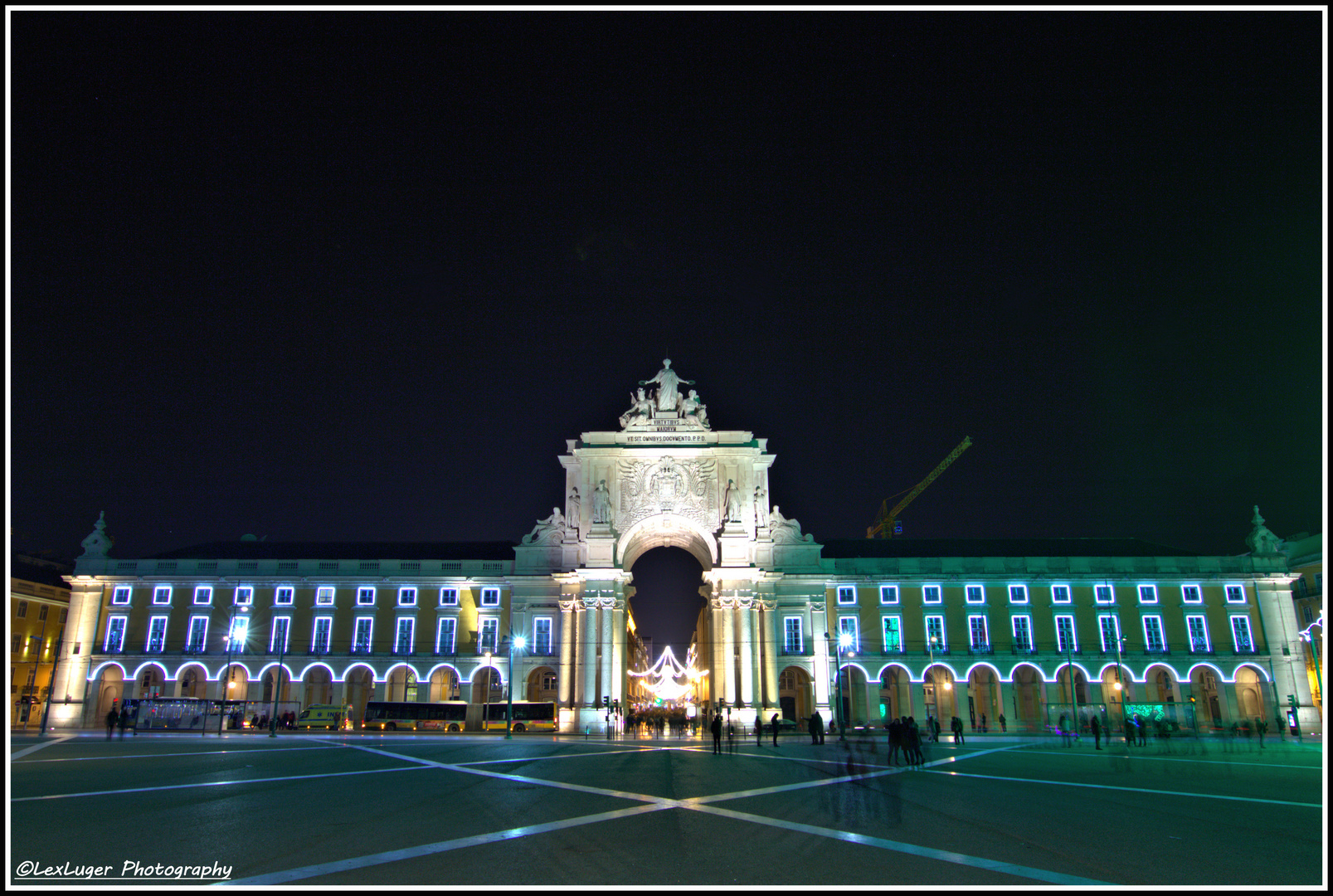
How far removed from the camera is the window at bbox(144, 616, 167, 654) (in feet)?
211

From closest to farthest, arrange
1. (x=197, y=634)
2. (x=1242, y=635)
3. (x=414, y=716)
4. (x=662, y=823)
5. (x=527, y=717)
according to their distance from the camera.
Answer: (x=662, y=823), (x=414, y=716), (x=527, y=717), (x=1242, y=635), (x=197, y=634)

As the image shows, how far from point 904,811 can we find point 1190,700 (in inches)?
2198

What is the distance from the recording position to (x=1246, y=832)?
14.2m

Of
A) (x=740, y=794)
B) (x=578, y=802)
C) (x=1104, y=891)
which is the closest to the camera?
(x=1104, y=891)

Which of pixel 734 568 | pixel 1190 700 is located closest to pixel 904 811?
pixel 734 568

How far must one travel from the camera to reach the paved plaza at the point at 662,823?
10.9m

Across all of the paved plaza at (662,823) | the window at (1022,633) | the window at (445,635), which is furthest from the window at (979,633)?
the window at (445,635)

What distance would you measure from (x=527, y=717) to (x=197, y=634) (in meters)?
27.8

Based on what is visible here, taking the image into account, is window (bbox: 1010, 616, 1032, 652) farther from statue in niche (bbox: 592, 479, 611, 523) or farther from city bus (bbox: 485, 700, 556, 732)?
city bus (bbox: 485, 700, 556, 732)

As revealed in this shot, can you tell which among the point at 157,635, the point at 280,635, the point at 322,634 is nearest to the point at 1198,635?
the point at 322,634

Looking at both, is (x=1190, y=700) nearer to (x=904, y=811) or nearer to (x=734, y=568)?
(x=734, y=568)

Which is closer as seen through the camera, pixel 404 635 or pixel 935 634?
pixel 935 634

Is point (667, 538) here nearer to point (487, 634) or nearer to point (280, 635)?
point (487, 634)

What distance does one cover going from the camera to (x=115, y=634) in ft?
213
